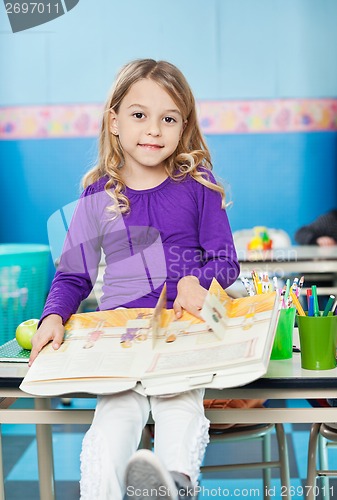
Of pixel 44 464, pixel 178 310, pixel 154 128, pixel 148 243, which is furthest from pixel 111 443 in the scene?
pixel 154 128

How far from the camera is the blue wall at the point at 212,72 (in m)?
5.29

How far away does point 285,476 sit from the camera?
1866 millimetres

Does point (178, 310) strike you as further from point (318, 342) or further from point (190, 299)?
point (318, 342)

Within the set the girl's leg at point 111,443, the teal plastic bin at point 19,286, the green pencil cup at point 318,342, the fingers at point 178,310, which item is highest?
the fingers at point 178,310

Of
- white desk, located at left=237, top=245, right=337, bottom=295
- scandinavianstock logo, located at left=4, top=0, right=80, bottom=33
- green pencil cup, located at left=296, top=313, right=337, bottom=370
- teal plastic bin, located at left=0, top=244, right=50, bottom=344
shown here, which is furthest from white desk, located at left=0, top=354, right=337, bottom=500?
scandinavianstock logo, located at left=4, top=0, right=80, bottom=33

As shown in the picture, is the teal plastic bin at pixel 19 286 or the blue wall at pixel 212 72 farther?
the blue wall at pixel 212 72

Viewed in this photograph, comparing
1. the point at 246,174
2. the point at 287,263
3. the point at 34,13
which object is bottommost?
the point at 287,263

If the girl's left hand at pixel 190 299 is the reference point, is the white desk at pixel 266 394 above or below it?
below

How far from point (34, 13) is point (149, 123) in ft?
13.0

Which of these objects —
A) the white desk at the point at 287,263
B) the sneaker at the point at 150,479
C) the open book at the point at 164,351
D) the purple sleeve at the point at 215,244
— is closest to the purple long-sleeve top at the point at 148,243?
the purple sleeve at the point at 215,244

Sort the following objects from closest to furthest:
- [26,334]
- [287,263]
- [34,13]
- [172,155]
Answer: [26,334]
[172,155]
[287,263]
[34,13]

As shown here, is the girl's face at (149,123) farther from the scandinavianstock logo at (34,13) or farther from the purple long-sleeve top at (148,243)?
the scandinavianstock logo at (34,13)

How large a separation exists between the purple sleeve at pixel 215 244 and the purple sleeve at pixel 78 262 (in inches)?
9.2

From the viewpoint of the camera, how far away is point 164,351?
1253 mm
